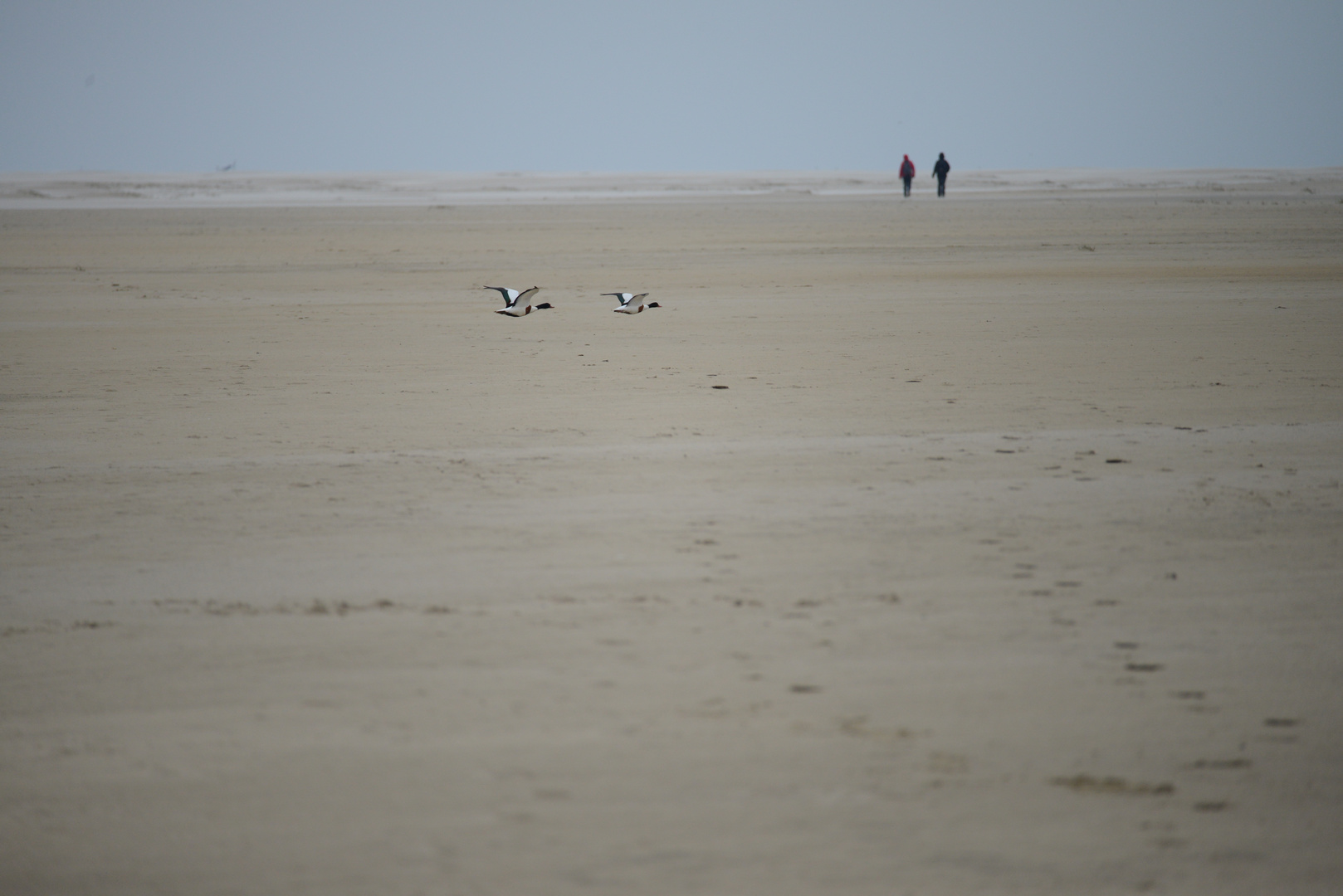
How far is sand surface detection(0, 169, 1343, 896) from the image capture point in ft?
9.72

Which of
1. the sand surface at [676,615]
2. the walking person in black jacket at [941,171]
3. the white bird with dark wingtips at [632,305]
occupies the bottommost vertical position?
the sand surface at [676,615]

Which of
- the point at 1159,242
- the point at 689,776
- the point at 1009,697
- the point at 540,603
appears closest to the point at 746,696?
the point at 689,776

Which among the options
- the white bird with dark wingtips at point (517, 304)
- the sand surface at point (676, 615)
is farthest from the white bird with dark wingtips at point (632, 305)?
the sand surface at point (676, 615)

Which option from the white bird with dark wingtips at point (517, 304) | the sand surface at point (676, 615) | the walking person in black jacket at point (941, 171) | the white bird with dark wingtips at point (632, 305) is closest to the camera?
the sand surface at point (676, 615)

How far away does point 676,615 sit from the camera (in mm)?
4340

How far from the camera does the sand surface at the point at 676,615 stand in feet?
9.72

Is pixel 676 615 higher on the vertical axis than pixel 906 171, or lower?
lower

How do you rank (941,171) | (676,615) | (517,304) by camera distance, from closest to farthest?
1. (676,615)
2. (517,304)
3. (941,171)

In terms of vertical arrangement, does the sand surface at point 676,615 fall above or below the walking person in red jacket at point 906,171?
below

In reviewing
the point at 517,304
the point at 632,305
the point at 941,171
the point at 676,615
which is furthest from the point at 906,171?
the point at 676,615

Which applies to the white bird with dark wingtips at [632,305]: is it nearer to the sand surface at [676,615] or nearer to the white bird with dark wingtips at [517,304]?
the white bird with dark wingtips at [517,304]

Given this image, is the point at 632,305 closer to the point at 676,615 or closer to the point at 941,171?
the point at 676,615

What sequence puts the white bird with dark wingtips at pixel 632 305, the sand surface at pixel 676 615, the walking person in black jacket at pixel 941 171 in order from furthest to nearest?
the walking person in black jacket at pixel 941 171, the white bird with dark wingtips at pixel 632 305, the sand surface at pixel 676 615

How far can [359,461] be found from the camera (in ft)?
22.0
